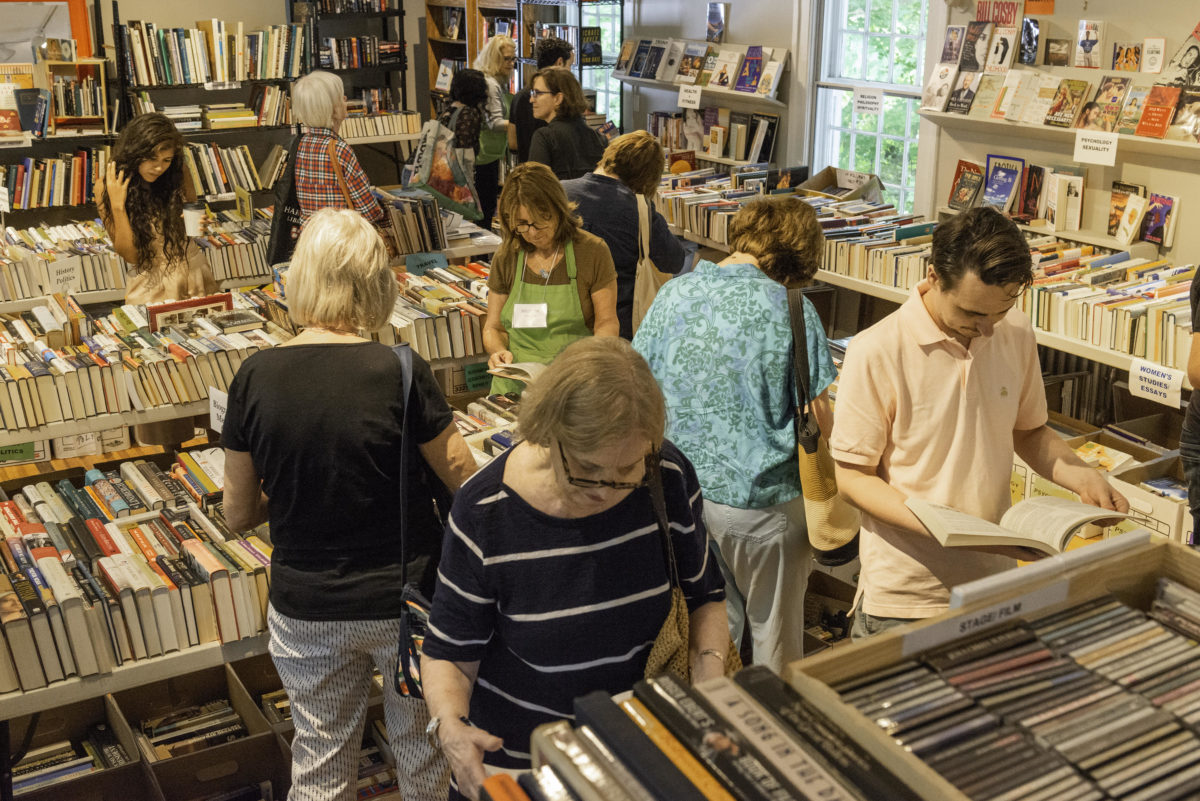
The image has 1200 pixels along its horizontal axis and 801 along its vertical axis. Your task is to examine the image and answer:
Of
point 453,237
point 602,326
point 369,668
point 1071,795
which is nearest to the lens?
point 1071,795

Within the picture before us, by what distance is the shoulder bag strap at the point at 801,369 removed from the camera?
263 cm

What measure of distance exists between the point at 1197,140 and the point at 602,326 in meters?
2.40

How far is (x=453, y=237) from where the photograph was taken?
18.7 feet

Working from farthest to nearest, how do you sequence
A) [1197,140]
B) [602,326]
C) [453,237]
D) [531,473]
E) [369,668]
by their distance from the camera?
1. [453,237]
2. [1197,140]
3. [602,326]
4. [369,668]
5. [531,473]

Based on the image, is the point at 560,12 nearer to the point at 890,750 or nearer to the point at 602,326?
the point at 602,326

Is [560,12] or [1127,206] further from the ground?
[560,12]

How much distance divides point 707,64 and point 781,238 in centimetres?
488

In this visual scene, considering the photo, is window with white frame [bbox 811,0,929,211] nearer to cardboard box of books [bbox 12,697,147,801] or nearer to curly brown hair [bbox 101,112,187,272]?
curly brown hair [bbox 101,112,187,272]

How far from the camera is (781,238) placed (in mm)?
2795

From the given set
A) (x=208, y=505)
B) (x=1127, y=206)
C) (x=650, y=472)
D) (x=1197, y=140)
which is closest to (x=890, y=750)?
(x=650, y=472)

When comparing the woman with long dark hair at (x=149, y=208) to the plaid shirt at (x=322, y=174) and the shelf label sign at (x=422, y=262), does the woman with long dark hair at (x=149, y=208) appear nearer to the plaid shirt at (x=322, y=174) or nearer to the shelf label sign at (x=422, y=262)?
the plaid shirt at (x=322, y=174)

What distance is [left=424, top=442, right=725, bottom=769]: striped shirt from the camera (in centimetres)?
176

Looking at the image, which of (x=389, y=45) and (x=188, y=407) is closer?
(x=188, y=407)

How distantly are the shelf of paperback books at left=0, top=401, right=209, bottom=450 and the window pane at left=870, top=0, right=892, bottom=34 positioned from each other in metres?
4.36
